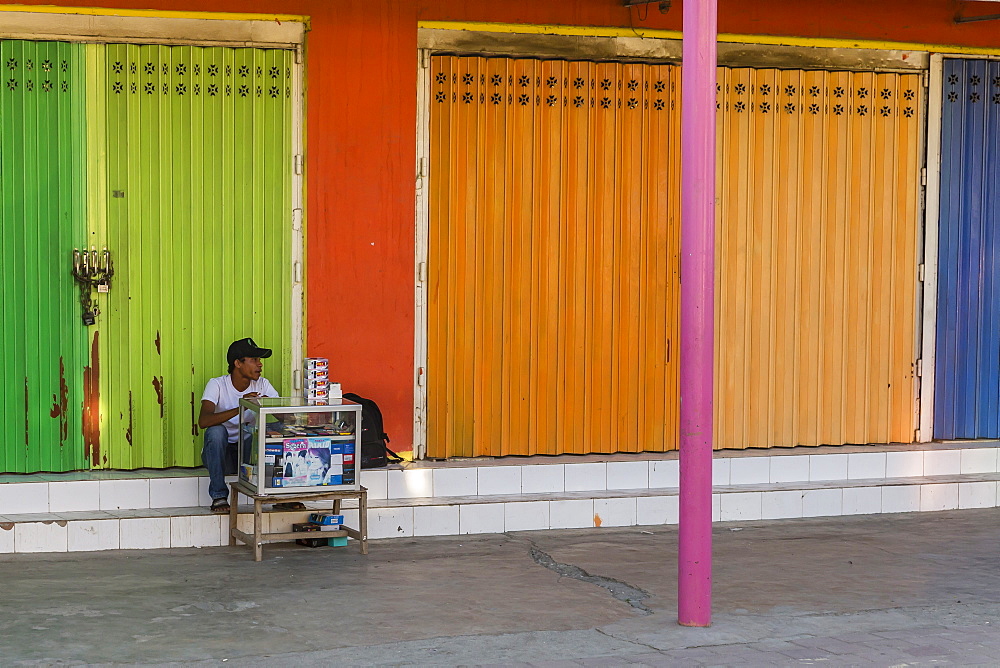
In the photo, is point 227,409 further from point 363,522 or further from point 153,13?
point 153,13

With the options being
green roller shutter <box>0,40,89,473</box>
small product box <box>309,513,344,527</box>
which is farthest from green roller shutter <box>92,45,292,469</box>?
small product box <box>309,513,344,527</box>

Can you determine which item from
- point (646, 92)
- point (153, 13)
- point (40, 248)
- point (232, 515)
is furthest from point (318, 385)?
point (646, 92)

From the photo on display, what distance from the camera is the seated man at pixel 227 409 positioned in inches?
342

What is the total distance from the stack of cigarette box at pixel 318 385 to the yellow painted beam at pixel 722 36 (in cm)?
265

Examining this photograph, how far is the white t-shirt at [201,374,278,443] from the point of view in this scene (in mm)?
8828

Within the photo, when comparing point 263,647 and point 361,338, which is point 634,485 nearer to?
point 361,338

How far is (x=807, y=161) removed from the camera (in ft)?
33.8

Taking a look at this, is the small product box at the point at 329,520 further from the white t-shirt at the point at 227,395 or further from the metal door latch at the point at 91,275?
the metal door latch at the point at 91,275

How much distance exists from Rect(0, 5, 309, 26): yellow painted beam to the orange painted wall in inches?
2.0

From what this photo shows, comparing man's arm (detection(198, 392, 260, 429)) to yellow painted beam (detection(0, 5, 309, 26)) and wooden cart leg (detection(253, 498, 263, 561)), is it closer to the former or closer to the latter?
wooden cart leg (detection(253, 498, 263, 561))

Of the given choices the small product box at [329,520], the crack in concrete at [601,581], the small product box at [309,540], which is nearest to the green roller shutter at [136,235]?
the small product box at [309,540]

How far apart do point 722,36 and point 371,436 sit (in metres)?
4.00

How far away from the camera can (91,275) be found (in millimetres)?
8875

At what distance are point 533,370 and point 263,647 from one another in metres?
3.93
